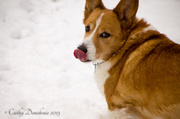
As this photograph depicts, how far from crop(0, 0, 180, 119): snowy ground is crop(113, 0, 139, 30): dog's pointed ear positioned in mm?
1327

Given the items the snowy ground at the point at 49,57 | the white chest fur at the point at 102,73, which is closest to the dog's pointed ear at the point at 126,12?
the white chest fur at the point at 102,73

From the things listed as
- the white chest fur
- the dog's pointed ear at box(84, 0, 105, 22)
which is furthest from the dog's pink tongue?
the dog's pointed ear at box(84, 0, 105, 22)

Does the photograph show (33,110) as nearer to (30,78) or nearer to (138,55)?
(30,78)

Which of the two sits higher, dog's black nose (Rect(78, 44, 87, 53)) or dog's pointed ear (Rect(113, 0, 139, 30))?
dog's pointed ear (Rect(113, 0, 139, 30))

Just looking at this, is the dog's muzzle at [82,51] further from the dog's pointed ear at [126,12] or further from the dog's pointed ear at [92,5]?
the dog's pointed ear at [92,5]

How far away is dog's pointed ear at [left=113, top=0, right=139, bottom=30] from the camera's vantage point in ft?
5.66

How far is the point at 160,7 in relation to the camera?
4695 millimetres

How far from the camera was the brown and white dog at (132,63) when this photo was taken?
1360mm

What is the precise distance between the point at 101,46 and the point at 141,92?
74 cm

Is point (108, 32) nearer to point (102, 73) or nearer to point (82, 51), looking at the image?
point (82, 51)

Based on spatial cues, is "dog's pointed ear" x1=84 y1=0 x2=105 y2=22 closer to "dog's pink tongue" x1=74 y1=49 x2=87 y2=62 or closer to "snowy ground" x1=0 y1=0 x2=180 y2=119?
"dog's pink tongue" x1=74 y1=49 x2=87 y2=62

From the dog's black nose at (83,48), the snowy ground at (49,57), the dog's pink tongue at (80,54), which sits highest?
the dog's black nose at (83,48)

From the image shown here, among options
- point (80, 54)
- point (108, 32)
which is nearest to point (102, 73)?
point (80, 54)

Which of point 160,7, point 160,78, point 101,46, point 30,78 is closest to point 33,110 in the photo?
point 30,78
